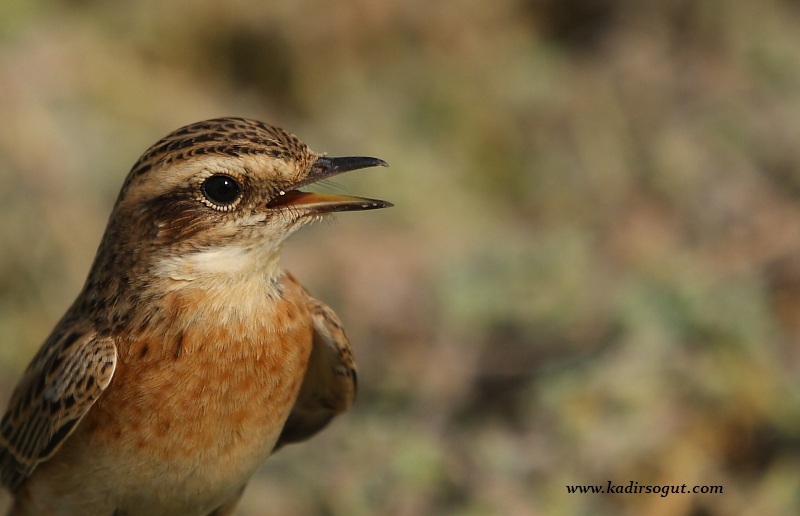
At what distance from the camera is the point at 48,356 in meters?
5.33

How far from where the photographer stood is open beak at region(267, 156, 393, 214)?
15.7ft

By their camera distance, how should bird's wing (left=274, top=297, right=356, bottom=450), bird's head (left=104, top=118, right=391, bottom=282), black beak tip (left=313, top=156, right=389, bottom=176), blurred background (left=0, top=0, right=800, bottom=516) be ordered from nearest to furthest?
bird's head (left=104, top=118, right=391, bottom=282) < black beak tip (left=313, top=156, right=389, bottom=176) < bird's wing (left=274, top=297, right=356, bottom=450) < blurred background (left=0, top=0, right=800, bottom=516)

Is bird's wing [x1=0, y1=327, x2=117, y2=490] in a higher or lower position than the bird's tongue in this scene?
lower

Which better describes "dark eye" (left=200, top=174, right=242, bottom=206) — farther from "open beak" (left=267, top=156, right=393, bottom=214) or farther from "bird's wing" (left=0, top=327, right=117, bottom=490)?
"bird's wing" (left=0, top=327, right=117, bottom=490)

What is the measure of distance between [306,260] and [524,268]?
4.79ft

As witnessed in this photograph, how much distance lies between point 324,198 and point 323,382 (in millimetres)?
997

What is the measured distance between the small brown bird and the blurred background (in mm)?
1746

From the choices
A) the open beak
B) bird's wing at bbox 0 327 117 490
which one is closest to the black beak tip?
the open beak

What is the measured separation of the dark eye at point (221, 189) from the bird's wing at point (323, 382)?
68 centimetres

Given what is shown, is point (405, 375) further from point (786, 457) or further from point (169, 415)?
point (169, 415)

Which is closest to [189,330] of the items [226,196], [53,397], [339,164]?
[226,196]

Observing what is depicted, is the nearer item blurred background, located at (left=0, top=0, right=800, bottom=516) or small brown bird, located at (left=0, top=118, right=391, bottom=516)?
small brown bird, located at (left=0, top=118, right=391, bottom=516)

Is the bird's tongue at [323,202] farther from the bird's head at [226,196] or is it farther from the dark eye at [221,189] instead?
the dark eye at [221,189]

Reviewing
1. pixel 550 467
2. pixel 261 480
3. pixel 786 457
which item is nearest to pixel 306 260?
pixel 261 480
